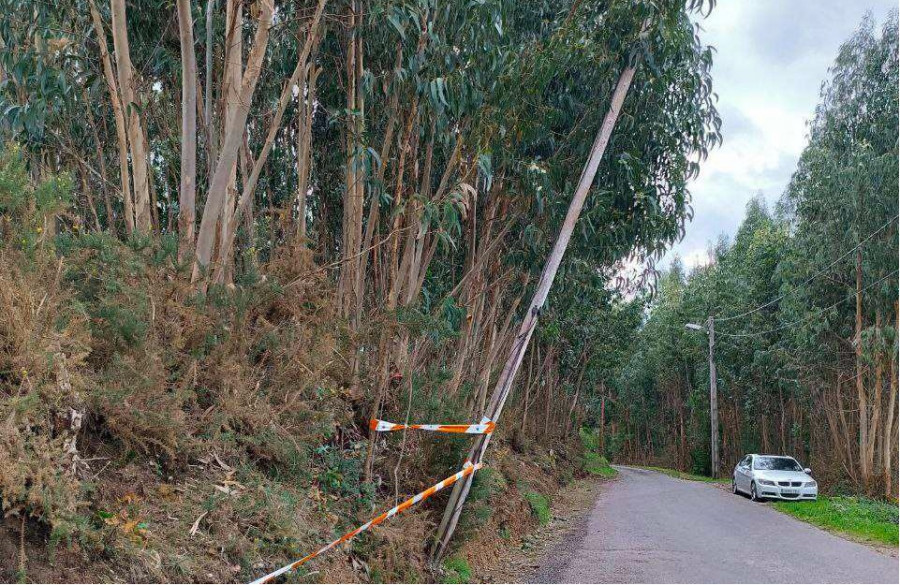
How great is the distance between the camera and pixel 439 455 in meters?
9.36

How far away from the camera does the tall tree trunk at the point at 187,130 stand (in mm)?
7191

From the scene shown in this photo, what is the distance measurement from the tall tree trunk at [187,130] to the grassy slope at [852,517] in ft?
36.5

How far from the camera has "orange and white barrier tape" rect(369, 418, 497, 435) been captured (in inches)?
330

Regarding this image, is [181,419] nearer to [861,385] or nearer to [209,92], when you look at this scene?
[209,92]

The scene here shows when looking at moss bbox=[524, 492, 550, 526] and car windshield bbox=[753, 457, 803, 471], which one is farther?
car windshield bbox=[753, 457, 803, 471]

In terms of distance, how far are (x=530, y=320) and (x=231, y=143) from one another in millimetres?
5013

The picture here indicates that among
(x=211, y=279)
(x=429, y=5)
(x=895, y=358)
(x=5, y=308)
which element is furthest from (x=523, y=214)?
(x=895, y=358)

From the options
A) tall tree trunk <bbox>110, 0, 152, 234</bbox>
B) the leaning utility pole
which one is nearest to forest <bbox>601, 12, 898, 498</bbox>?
the leaning utility pole

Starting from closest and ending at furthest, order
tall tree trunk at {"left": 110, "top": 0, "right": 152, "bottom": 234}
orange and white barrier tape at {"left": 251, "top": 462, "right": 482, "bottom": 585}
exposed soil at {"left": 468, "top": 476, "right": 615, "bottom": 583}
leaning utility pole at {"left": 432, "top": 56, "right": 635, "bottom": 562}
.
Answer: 1. orange and white barrier tape at {"left": 251, "top": 462, "right": 482, "bottom": 585}
2. tall tree trunk at {"left": 110, "top": 0, "right": 152, "bottom": 234}
3. leaning utility pole at {"left": 432, "top": 56, "right": 635, "bottom": 562}
4. exposed soil at {"left": 468, "top": 476, "right": 615, "bottom": 583}

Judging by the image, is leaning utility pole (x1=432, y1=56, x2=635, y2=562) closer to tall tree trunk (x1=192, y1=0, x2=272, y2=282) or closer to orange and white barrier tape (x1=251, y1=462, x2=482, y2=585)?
orange and white barrier tape (x1=251, y1=462, x2=482, y2=585)

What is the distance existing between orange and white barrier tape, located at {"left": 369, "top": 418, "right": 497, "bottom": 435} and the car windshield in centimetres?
1529

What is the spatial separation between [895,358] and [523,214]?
13.7 metres

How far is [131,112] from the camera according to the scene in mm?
8047

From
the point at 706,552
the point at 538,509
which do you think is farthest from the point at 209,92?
the point at 538,509
